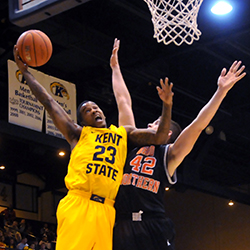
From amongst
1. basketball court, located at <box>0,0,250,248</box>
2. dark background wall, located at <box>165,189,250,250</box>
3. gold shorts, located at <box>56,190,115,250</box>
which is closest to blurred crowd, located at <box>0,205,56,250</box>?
basketball court, located at <box>0,0,250,248</box>

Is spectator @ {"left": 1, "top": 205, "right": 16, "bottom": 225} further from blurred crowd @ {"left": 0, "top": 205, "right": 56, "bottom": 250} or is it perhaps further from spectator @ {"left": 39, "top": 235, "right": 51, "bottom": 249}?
spectator @ {"left": 39, "top": 235, "right": 51, "bottom": 249}

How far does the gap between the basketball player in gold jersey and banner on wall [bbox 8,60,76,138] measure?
18.4 feet

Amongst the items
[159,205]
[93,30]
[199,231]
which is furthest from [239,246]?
[159,205]

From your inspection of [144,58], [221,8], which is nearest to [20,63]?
[221,8]

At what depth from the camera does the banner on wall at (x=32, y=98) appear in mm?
9406

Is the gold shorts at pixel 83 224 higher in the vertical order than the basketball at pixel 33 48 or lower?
lower

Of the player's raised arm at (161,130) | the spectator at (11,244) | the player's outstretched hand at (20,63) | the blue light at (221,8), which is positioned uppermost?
the blue light at (221,8)

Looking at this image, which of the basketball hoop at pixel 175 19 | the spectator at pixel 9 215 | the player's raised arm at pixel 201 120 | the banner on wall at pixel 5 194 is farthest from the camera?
the banner on wall at pixel 5 194

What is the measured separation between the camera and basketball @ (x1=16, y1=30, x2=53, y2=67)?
4165 millimetres

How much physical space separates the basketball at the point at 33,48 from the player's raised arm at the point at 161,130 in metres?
0.99

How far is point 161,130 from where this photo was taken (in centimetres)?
373

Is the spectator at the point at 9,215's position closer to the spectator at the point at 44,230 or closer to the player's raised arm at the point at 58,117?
the spectator at the point at 44,230

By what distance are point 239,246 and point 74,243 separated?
1604 centimetres

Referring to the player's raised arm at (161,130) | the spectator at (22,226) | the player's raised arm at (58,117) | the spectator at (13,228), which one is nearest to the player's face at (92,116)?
the player's raised arm at (58,117)
